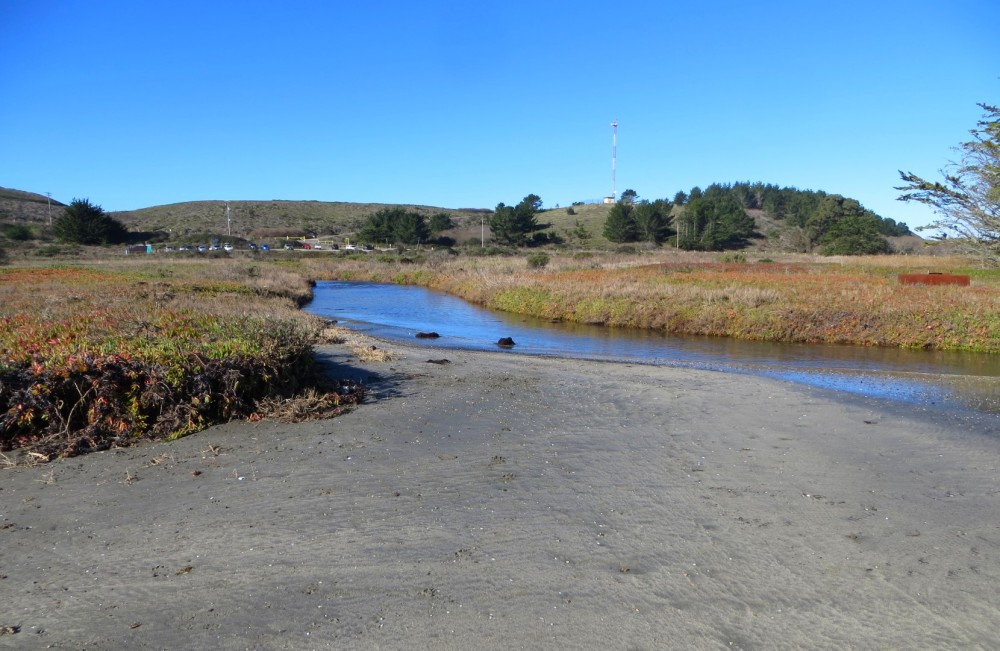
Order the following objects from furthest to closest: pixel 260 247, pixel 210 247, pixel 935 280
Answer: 1. pixel 260 247
2. pixel 210 247
3. pixel 935 280

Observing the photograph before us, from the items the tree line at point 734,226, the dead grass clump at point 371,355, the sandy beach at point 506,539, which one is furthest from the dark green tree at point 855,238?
the sandy beach at point 506,539

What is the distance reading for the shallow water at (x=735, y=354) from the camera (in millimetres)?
13102

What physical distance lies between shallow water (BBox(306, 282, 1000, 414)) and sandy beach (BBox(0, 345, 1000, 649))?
15.5ft

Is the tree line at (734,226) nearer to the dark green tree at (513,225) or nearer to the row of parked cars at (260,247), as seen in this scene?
the dark green tree at (513,225)

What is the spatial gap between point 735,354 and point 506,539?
48.5 feet

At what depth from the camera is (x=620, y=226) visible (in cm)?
8381

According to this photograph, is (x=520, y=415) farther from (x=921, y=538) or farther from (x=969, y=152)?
(x=969, y=152)

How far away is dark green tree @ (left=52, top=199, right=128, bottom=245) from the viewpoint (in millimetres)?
70188

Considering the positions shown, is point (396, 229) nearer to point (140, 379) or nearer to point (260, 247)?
point (260, 247)

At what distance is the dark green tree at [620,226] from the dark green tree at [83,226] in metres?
53.1

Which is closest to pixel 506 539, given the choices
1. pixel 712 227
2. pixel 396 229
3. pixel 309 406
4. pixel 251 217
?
pixel 309 406

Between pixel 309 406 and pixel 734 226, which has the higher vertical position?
pixel 734 226

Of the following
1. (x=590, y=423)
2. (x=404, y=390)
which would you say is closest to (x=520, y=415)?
(x=590, y=423)

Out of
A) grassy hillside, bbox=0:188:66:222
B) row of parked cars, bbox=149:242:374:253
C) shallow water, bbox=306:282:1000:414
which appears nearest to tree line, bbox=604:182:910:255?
row of parked cars, bbox=149:242:374:253
